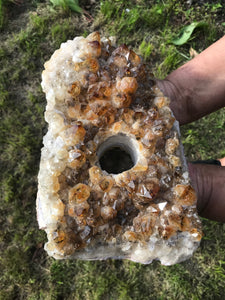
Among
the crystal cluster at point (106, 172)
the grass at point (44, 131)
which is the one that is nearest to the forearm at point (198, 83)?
the crystal cluster at point (106, 172)

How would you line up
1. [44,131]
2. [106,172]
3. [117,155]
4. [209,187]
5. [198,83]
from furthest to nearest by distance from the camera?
1. [44,131]
2. [198,83]
3. [209,187]
4. [117,155]
5. [106,172]

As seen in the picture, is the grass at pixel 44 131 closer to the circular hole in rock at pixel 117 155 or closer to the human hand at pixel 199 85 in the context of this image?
the human hand at pixel 199 85

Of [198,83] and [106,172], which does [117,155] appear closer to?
[106,172]

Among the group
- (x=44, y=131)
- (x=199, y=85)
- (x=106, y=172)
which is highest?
(x=106, y=172)

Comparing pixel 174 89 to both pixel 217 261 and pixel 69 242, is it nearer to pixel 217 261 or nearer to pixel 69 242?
pixel 69 242

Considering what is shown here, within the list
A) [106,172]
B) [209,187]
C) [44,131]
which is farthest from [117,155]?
[44,131]
